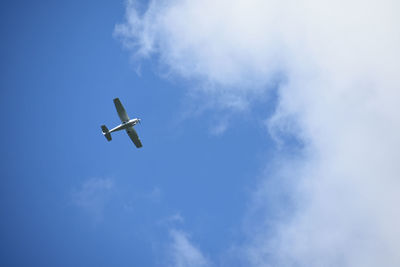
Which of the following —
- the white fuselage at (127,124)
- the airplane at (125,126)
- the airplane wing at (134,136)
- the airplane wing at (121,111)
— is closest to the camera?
the airplane wing at (121,111)

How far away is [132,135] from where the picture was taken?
56.6m

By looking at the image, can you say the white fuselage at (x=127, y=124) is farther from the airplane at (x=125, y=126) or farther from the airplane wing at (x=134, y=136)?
the airplane wing at (x=134, y=136)

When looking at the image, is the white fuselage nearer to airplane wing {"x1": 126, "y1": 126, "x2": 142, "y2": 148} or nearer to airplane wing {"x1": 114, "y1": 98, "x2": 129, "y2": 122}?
airplane wing {"x1": 114, "y1": 98, "x2": 129, "y2": 122}

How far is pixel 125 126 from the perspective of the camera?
55.2 meters

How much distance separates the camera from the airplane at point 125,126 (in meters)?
53.2

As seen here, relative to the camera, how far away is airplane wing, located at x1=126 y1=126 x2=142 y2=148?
184 ft

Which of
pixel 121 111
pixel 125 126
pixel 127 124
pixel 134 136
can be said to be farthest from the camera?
pixel 134 136

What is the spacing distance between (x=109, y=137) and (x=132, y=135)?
3581 millimetres

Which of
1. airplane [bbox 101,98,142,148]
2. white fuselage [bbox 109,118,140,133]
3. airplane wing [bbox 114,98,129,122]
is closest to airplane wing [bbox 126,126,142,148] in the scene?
airplane [bbox 101,98,142,148]

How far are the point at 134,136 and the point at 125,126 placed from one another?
2.45 meters

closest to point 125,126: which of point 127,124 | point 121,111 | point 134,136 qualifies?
point 127,124

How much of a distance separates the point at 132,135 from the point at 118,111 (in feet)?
16.0

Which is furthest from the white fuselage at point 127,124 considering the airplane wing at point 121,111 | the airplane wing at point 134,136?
the airplane wing at point 134,136

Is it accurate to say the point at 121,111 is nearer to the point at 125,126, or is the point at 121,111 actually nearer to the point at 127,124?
the point at 127,124
